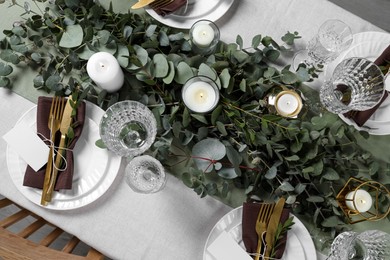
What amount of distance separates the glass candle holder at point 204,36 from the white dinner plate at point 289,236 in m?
0.36

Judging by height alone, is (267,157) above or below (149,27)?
below

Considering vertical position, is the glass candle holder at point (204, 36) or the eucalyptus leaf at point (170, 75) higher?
the glass candle holder at point (204, 36)

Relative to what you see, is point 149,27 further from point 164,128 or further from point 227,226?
point 227,226

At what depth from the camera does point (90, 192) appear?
0.91 m

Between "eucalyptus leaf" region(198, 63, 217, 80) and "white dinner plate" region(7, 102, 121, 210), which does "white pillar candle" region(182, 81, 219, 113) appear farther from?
"white dinner plate" region(7, 102, 121, 210)

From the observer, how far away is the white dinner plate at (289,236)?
2.97 ft

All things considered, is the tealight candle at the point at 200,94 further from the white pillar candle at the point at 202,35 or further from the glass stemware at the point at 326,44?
the glass stemware at the point at 326,44

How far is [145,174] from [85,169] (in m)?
0.13

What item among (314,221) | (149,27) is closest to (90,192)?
(149,27)

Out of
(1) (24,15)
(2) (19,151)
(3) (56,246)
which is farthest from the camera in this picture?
(3) (56,246)

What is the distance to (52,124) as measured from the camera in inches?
35.3

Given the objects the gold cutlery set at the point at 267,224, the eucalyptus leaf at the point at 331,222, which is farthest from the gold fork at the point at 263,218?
the eucalyptus leaf at the point at 331,222

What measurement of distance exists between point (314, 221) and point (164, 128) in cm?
A: 39

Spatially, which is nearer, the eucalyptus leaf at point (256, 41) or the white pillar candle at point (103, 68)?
the white pillar candle at point (103, 68)
